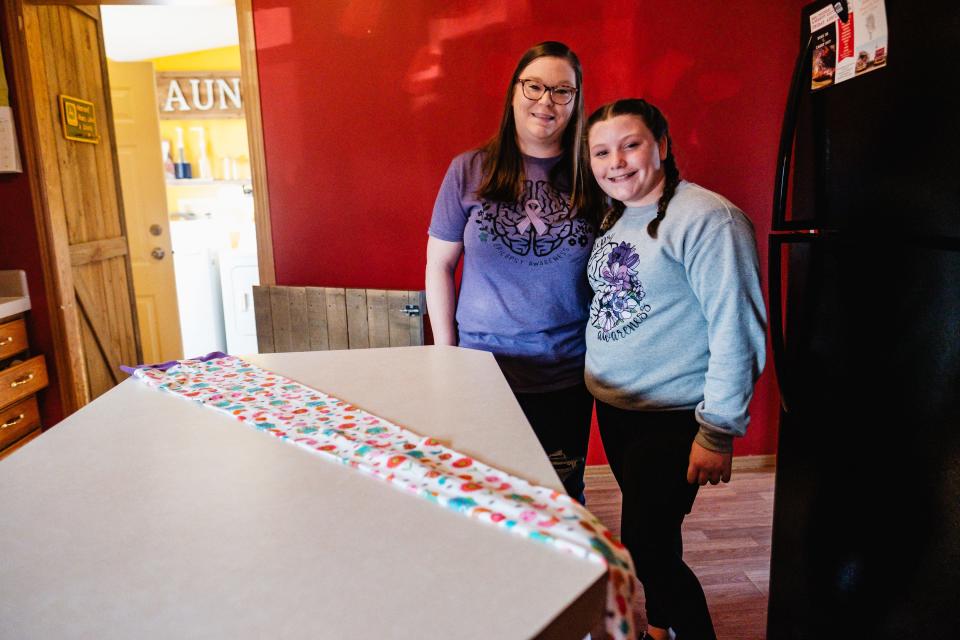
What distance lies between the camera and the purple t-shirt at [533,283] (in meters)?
1.56

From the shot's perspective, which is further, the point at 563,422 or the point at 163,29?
the point at 163,29

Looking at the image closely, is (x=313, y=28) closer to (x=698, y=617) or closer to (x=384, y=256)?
(x=384, y=256)

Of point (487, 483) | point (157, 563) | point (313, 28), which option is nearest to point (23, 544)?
point (157, 563)

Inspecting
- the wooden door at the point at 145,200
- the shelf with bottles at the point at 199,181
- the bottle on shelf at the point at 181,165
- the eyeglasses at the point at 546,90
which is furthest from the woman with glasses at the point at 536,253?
the bottle on shelf at the point at 181,165

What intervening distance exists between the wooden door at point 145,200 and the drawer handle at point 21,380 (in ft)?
4.29

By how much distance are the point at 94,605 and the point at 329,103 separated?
2.37 meters

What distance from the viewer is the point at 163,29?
14.8 ft

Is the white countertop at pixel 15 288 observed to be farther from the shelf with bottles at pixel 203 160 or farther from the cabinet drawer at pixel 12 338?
the shelf with bottles at pixel 203 160

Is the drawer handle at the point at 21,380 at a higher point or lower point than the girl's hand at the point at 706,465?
lower

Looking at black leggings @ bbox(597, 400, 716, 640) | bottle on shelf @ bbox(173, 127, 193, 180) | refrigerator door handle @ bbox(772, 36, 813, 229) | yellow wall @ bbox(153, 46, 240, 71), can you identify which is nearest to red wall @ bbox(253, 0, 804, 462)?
refrigerator door handle @ bbox(772, 36, 813, 229)

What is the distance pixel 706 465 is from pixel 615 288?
0.42m

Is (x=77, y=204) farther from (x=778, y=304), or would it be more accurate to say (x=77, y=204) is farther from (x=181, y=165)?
(x=778, y=304)

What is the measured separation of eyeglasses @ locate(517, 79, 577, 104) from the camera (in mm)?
1503

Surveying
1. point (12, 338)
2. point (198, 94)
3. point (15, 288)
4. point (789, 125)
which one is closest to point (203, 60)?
point (198, 94)
